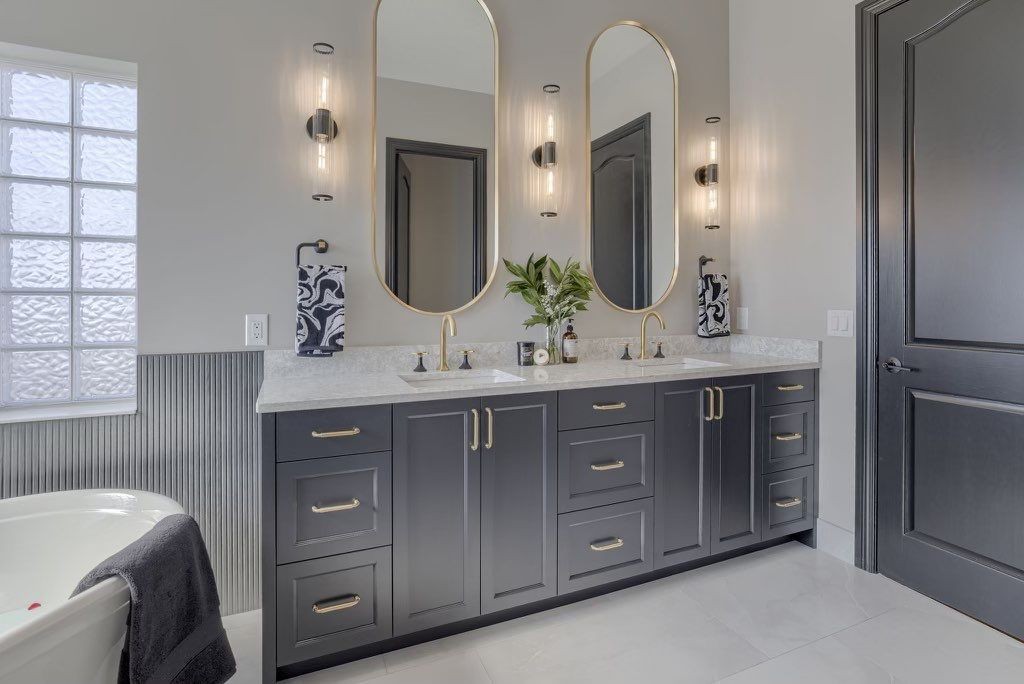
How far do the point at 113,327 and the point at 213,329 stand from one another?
382 mm

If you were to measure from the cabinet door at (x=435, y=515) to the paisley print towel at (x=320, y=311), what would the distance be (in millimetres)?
531

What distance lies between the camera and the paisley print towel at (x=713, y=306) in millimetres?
2832

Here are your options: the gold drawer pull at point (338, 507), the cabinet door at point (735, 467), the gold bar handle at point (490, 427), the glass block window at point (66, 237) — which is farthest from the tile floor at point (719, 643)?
the glass block window at point (66, 237)

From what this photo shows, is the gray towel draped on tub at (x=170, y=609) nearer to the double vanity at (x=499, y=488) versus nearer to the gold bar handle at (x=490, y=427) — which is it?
the double vanity at (x=499, y=488)

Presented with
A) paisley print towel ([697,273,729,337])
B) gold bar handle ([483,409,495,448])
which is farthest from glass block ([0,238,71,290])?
paisley print towel ([697,273,729,337])

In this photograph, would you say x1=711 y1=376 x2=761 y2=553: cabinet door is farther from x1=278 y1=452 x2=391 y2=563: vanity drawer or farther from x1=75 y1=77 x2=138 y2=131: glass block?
x1=75 y1=77 x2=138 y2=131: glass block

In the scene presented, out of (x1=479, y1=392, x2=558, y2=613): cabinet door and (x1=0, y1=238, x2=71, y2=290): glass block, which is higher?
(x1=0, y1=238, x2=71, y2=290): glass block

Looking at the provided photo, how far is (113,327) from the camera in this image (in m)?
2.00

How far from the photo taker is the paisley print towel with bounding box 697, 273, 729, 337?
2.83 metres

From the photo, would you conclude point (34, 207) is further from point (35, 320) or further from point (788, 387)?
point (788, 387)

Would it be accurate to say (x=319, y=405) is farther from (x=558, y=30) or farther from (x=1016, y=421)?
(x=1016, y=421)

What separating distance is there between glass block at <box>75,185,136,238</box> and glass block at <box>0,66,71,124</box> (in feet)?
0.88

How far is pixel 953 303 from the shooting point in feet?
6.57

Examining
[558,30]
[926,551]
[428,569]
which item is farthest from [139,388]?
[926,551]
